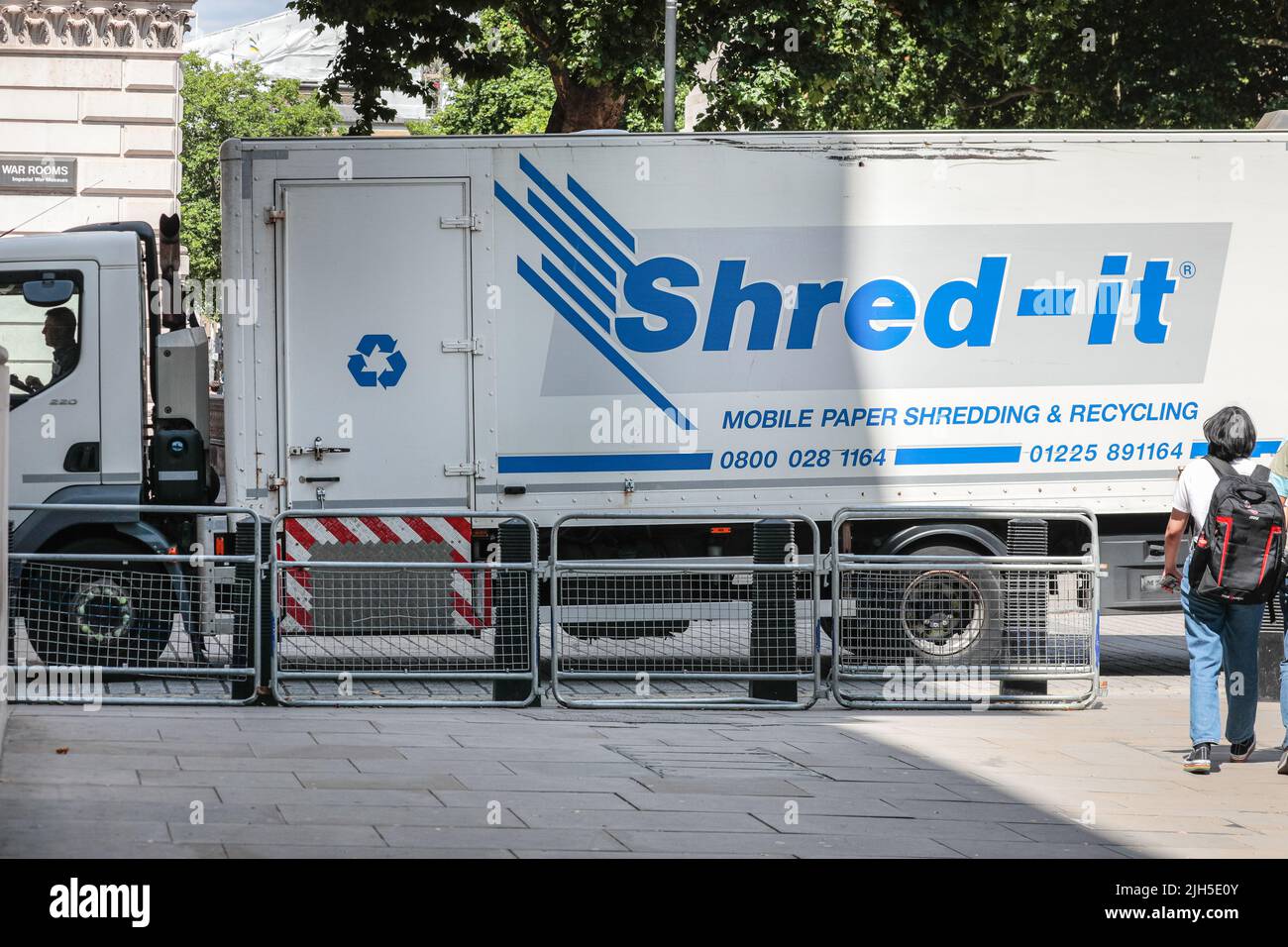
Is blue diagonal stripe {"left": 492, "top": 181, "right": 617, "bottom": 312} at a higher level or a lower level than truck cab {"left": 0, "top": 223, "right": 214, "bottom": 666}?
higher

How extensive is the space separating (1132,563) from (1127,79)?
1305 centimetres

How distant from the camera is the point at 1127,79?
837 inches

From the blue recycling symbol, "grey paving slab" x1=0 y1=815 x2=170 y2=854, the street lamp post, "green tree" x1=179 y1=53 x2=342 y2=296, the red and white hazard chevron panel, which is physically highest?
"green tree" x1=179 y1=53 x2=342 y2=296

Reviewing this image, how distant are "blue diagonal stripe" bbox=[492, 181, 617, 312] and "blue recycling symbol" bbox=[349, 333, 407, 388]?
1127 millimetres

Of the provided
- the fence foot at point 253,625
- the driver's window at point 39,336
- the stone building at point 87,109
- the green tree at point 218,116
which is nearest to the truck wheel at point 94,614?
the fence foot at point 253,625

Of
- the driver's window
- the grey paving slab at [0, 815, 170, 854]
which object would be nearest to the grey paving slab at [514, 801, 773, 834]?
the grey paving slab at [0, 815, 170, 854]

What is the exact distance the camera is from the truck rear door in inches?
380

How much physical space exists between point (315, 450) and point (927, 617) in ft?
13.0

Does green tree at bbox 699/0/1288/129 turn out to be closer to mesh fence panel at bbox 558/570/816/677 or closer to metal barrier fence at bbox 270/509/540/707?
mesh fence panel at bbox 558/570/816/677

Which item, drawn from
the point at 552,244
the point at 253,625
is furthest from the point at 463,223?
the point at 253,625

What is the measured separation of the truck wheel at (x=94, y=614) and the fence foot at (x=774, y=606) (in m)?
3.37

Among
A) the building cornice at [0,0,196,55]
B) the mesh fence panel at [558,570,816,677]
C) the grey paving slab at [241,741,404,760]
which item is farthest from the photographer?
the building cornice at [0,0,196,55]

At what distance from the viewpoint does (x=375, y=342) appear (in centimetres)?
973
